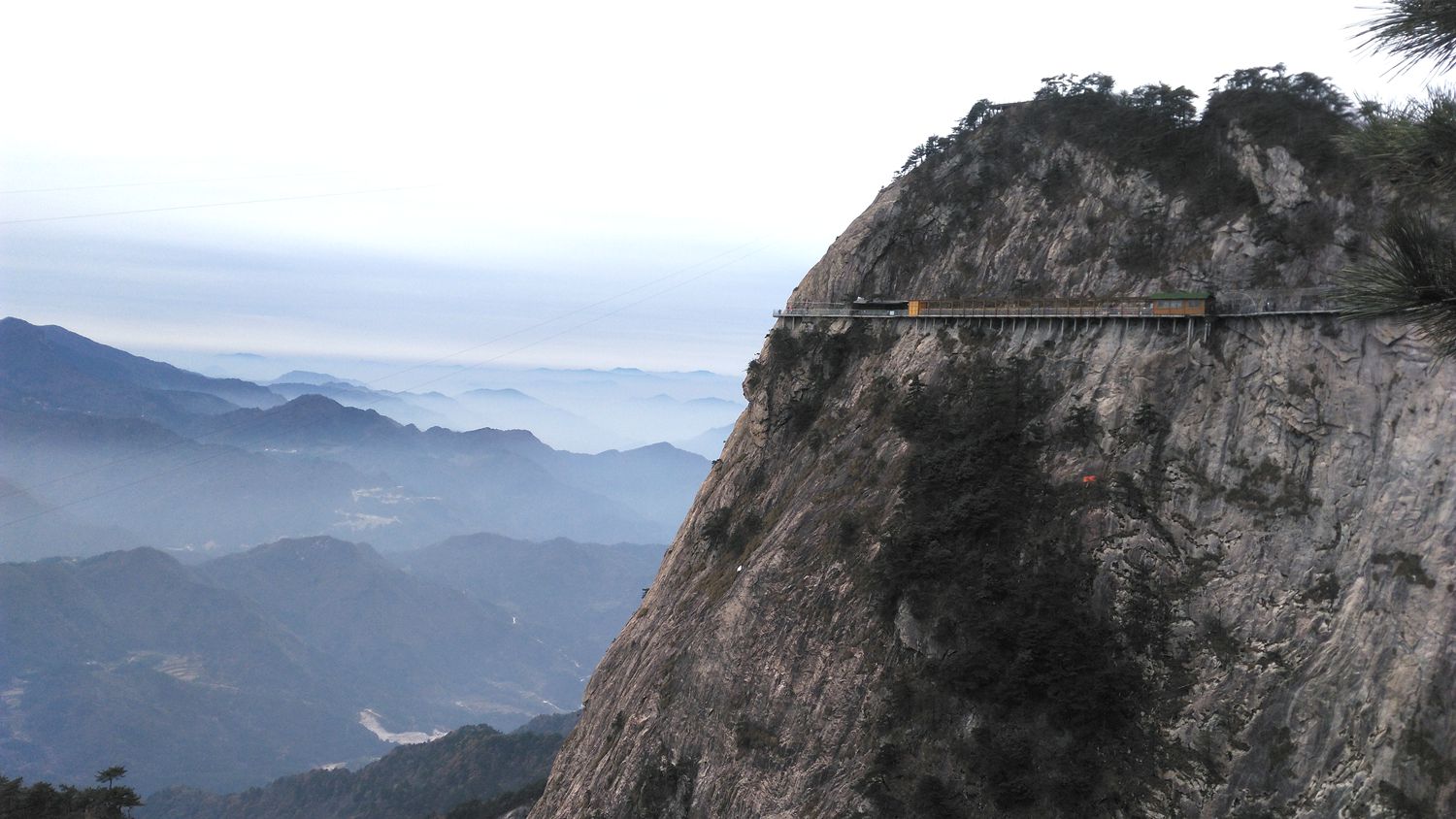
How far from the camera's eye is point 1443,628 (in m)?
29.7

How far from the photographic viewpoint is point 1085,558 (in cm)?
3875

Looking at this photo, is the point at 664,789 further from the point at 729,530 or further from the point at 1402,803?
the point at 1402,803

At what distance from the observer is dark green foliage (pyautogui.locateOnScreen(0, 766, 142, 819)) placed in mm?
53875

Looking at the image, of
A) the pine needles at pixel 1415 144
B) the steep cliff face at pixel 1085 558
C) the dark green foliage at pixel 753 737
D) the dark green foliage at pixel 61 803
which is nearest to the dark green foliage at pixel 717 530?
the steep cliff face at pixel 1085 558

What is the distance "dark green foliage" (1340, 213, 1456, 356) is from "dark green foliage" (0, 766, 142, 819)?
67.3 m

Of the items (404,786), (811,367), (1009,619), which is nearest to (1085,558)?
(1009,619)

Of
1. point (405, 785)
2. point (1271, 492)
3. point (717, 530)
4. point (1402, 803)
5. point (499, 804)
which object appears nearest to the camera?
point (1402, 803)

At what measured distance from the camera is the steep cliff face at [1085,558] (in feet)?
105

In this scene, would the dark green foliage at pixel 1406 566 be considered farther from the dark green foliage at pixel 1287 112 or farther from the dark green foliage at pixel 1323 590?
the dark green foliage at pixel 1287 112

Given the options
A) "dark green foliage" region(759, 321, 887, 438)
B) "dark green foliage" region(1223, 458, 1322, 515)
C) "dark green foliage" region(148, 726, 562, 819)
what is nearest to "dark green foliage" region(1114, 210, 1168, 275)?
"dark green foliage" region(1223, 458, 1322, 515)

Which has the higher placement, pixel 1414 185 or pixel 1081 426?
pixel 1414 185

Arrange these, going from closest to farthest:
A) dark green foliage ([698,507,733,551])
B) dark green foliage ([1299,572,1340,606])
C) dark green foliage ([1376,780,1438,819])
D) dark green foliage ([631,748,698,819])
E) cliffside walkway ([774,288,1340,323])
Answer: dark green foliage ([1376,780,1438,819]) < dark green foliage ([1299,572,1340,606]) < cliffside walkway ([774,288,1340,323]) < dark green foliage ([631,748,698,819]) < dark green foliage ([698,507,733,551])

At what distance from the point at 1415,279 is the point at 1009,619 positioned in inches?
1158

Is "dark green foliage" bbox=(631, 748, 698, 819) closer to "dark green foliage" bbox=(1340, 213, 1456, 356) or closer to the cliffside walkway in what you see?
the cliffside walkway
